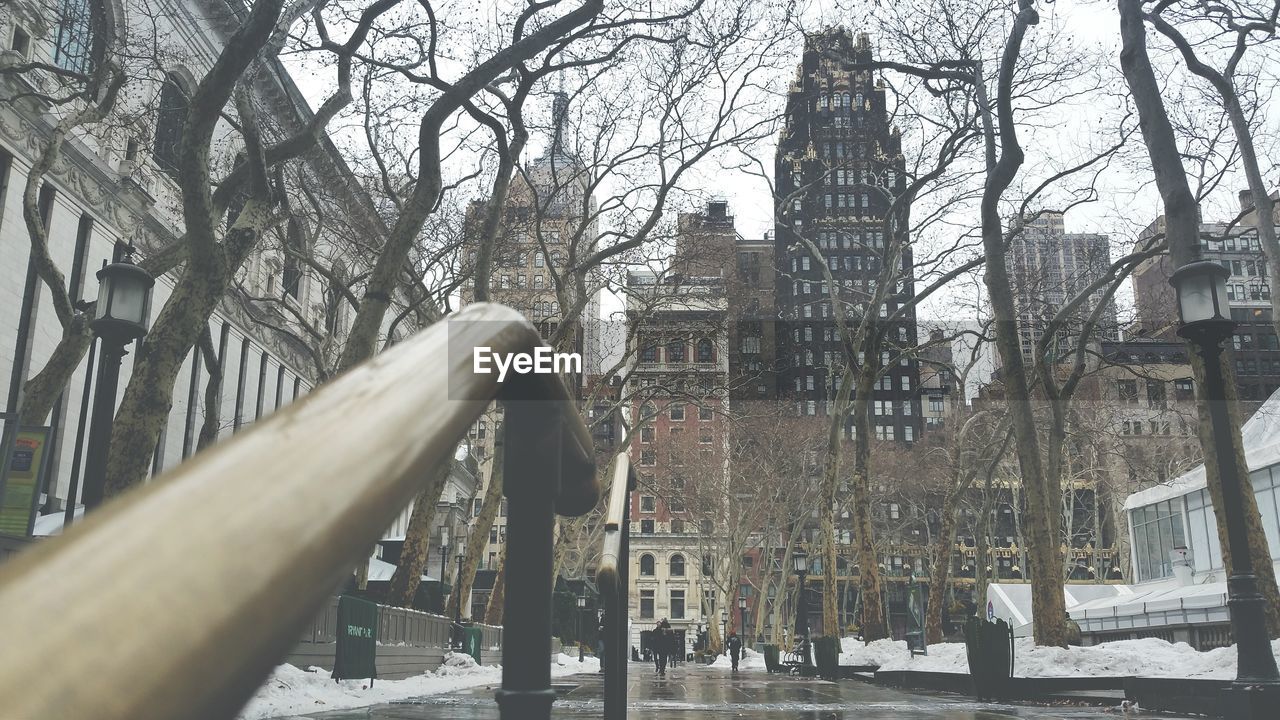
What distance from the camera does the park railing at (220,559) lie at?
48cm

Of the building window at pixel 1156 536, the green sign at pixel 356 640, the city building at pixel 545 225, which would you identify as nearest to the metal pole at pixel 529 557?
the green sign at pixel 356 640

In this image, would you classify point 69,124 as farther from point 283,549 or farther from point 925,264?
point 925,264

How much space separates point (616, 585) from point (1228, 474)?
357 inches

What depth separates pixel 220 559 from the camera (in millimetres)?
562

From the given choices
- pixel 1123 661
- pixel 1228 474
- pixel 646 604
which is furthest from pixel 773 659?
pixel 646 604

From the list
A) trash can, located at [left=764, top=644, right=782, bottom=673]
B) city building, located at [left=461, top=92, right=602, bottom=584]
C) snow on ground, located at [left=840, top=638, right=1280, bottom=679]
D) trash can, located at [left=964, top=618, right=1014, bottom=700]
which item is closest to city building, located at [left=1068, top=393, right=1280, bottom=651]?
snow on ground, located at [left=840, top=638, right=1280, bottom=679]

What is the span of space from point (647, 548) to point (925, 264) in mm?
69861

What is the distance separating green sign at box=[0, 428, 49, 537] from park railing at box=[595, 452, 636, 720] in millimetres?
8963

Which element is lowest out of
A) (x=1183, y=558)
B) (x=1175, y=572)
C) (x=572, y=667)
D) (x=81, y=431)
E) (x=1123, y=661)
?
(x=572, y=667)

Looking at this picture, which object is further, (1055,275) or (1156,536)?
(1156,536)

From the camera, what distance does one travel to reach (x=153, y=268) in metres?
15.8

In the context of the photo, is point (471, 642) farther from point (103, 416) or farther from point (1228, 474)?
point (1228, 474)

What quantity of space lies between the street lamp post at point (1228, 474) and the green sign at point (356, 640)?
34.3 ft

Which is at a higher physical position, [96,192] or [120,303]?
[96,192]
